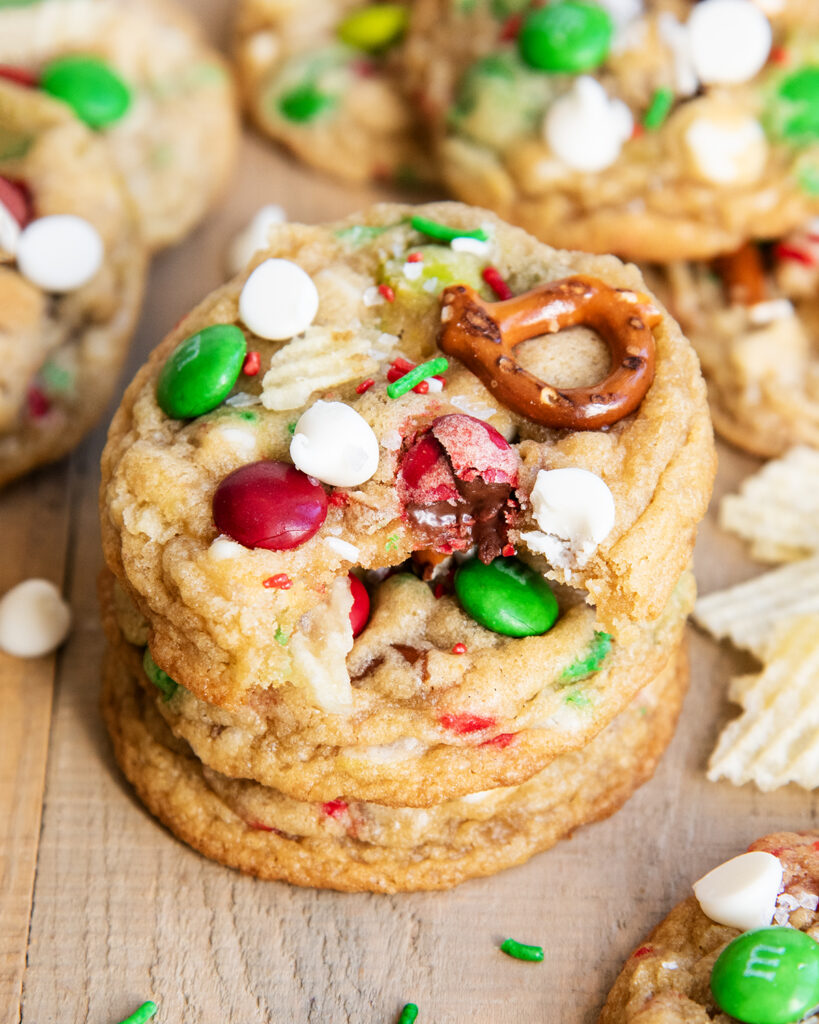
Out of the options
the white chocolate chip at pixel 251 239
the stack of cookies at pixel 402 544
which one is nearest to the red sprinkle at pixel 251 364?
the stack of cookies at pixel 402 544

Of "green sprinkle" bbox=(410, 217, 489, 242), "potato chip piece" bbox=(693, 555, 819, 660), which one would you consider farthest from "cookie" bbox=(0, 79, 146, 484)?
"potato chip piece" bbox=(693, 555, 819, 660)

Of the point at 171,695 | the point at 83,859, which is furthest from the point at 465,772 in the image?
the point at 83,859

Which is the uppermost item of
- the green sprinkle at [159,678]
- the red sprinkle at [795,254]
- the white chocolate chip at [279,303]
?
the white chocolate chip at [279,303]

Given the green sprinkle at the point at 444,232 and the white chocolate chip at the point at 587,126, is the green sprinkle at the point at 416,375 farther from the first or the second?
the white chocolate chip at the point at 587,126

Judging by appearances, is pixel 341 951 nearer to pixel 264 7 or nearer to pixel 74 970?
pixel 74 970

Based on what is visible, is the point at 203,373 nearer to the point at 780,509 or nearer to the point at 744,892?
the point at 744,892

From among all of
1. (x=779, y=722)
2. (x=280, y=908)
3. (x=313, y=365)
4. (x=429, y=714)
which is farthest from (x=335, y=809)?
(x=779, y=722)

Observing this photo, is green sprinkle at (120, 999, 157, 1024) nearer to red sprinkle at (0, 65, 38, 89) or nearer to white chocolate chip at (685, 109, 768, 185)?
white chocolate chip at (685, 109, 768, 185)
